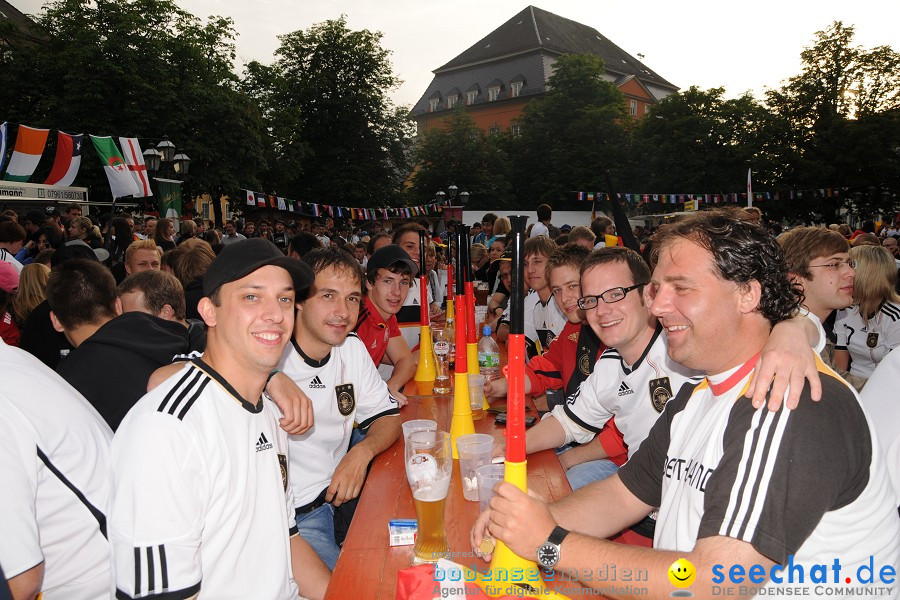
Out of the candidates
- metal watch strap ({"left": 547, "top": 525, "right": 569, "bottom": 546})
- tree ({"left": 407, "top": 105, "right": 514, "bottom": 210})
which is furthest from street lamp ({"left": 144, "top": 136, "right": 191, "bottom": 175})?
tree ({"left": 407, "top": 105, "right": 514, "bottom": 210})

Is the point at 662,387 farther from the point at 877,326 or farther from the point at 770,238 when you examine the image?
the point at 877,326

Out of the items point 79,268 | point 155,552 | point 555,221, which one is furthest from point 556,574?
point 555,221

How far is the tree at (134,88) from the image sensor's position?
74.4 ft

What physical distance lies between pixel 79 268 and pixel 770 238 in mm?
3351

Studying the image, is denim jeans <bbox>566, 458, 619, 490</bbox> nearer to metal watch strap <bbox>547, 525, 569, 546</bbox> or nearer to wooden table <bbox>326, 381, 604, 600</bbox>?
wooden table <bbox>326, 381, 604, 600</bbox>

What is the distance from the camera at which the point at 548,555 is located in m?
1.53

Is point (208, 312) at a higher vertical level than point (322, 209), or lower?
lower

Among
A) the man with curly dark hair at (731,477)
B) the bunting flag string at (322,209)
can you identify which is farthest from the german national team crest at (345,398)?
the bunting flag string at (322,209)

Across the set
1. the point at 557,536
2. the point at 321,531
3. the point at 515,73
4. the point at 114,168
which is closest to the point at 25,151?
the point at 114,168

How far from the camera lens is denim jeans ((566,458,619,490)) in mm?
3127

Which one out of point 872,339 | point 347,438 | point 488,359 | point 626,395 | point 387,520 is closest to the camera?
point 387,520

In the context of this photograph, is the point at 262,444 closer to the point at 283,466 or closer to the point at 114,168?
the point at 283,466

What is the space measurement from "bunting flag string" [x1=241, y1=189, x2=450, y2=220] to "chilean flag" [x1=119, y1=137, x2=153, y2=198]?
3.40 m

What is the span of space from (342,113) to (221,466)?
38471 millimetres
